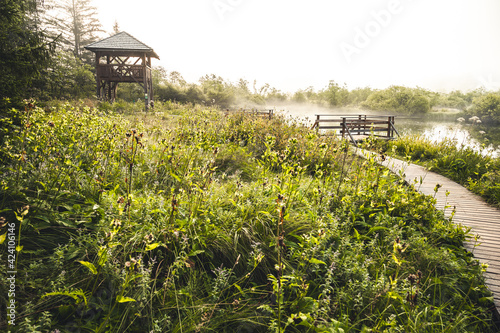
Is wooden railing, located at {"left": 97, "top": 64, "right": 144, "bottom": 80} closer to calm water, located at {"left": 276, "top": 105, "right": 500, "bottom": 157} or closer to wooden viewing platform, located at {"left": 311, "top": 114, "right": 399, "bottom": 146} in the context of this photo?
calm water, located at {"left": 276, "top": 105, "right": 500, "bottom": 157}

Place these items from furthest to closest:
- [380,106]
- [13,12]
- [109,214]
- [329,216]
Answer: [380,106], [13,12], [329,216], [109,214]

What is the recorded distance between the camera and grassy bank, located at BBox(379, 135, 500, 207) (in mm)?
5062

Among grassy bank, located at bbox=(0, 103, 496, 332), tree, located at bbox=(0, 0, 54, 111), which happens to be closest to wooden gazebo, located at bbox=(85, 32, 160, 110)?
tree, located at bbox=(0, 0, 54, 111)

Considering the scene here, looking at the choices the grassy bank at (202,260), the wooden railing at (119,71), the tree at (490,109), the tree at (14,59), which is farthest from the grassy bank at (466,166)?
the tree at (490,109)

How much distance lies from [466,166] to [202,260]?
765 cm

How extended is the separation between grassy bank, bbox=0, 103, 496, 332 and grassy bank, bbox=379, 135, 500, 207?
1.65m

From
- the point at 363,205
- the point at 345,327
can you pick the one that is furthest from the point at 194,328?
the point at 363,205

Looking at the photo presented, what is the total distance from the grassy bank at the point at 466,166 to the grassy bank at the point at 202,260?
1.65 m

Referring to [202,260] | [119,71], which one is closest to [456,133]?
[202,260]

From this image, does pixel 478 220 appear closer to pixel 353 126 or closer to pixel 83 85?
pixel 353 126

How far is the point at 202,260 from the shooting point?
2.44 meters

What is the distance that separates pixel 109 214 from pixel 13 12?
4466mm

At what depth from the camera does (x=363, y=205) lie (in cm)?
355

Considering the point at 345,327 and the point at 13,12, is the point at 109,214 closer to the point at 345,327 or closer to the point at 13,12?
the point at 345,327
